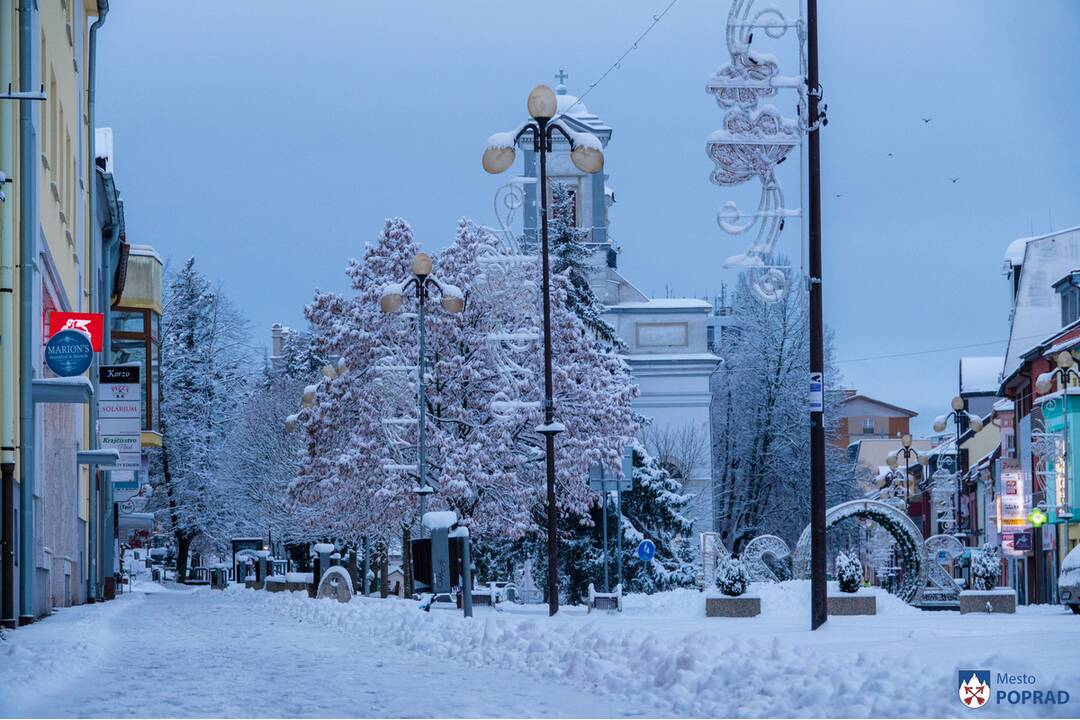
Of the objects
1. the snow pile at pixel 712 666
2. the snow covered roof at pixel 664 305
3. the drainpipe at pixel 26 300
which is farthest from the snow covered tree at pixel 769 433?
the snow pile at pixel 712 666

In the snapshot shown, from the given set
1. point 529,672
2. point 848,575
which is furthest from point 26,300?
point 848,575

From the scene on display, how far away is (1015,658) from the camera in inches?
463

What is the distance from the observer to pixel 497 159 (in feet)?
94.7

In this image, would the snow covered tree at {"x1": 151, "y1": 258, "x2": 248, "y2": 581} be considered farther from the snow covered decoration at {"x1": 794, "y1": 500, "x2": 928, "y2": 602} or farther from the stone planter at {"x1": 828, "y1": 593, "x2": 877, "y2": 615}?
the stone planter at {"x1": 828, "y1": 593, "x2": 877, "y2": 615}

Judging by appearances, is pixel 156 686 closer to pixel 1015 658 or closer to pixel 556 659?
pixel 556 659

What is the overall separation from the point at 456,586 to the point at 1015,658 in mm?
17581

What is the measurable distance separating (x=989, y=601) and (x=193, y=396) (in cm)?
5025

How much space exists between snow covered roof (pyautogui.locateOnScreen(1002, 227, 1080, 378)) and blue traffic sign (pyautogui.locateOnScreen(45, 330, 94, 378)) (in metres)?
57.4

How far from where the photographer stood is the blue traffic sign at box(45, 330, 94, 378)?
25828 millimetres

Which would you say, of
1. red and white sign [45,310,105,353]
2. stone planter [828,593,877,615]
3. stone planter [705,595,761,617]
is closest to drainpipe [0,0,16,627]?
red and white sign [45,310,105,353]

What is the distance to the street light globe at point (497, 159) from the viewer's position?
28812 millimetres

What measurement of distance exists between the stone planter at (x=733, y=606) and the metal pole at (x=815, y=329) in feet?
30.3

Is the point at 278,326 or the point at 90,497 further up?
the point at 278,326

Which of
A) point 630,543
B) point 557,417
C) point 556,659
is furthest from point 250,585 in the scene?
point 556,659
